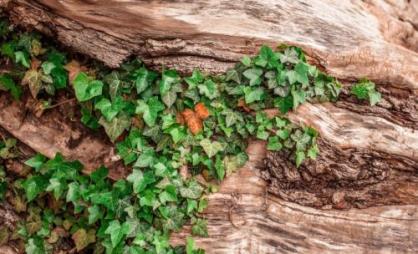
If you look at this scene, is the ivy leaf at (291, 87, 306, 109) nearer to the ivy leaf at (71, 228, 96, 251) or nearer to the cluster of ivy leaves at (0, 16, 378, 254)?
the cluster of ivy leaves at (0, 16, 378, 254)

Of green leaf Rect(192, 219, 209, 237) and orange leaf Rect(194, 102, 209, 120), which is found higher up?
orange leaf Rect(194, 102, 209, 120)

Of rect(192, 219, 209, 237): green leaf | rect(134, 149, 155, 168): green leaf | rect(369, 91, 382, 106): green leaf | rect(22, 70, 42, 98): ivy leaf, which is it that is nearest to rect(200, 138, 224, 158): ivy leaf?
rect(134, 149, 155, 168): green leaf

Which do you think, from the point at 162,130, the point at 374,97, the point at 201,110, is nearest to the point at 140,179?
the point at 162,130

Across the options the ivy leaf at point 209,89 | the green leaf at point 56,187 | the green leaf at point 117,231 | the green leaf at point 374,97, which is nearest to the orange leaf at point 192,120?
the ivy leaf at point 209,89

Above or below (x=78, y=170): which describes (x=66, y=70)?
above

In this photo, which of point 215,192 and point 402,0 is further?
point 402,0

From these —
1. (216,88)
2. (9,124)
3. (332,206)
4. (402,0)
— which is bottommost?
(332,206)

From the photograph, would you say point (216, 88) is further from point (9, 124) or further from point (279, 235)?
point (9, 124)

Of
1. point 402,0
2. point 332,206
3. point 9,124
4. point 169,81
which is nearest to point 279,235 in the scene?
point 332,206
